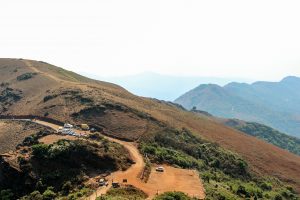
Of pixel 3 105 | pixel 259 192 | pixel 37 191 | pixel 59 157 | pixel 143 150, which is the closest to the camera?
pixel 37 191

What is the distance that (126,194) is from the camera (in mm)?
52656

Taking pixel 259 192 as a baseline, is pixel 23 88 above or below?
above

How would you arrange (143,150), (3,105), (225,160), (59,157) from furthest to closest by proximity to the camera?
(3,105) → (225,160) → (143,150) → (59,157)

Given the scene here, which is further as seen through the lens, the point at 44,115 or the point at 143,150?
the point at 44,115

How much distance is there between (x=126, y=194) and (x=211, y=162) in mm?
34006

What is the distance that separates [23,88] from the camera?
120812mm

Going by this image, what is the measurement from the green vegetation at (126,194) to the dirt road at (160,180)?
1.02 metres

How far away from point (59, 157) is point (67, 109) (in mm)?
33738

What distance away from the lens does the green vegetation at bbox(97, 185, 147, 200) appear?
50.1 meters

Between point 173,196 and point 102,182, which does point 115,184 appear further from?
point 173,196

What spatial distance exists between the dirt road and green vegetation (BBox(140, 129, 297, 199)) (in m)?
2.74

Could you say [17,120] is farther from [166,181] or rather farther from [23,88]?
[166,181]

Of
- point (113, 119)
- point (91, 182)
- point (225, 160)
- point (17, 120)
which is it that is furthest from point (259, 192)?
point (17, 120)

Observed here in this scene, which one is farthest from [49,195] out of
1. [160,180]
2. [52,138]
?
[52,138]
